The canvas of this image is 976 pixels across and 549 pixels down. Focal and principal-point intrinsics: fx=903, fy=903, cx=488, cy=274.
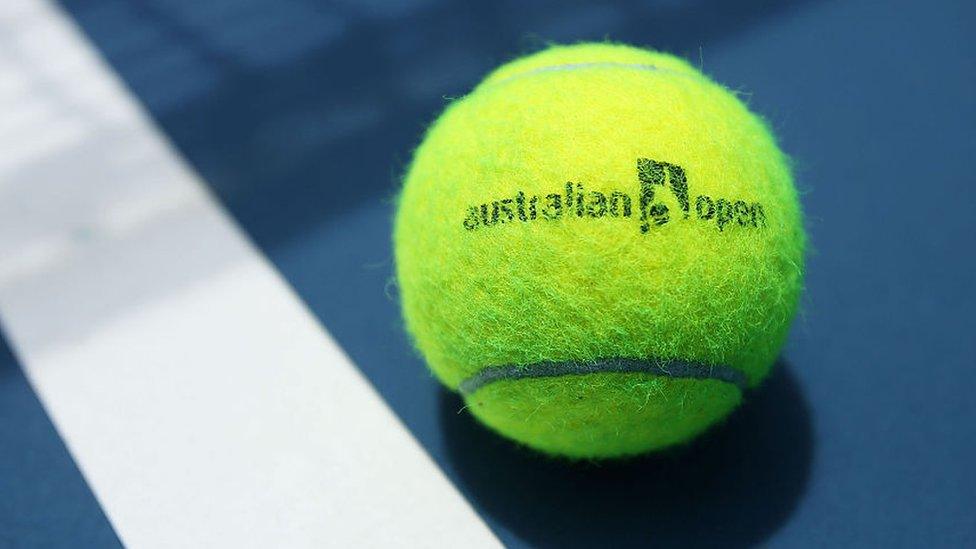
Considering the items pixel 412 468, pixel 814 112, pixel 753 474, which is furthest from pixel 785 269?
pixel 814 112

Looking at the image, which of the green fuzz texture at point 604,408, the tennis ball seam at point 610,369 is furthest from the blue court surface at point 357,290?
the tennis ball seam at point 610,369

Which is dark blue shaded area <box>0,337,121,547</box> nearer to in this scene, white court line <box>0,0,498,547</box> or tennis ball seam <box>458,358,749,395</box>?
white court line <box>0,0,498,547</box>

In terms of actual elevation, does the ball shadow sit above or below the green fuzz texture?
below

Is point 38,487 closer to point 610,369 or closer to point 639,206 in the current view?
point 610,369

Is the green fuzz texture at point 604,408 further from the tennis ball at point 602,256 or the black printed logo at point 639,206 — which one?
the black printed logo at point 639,206

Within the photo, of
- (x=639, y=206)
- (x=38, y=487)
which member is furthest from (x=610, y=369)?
(x=38, y=487)

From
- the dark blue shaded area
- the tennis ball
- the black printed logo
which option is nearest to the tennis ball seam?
the tennis ball

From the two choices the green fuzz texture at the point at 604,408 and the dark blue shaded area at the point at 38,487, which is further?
the dark blue shaded area at the point at 38,487
